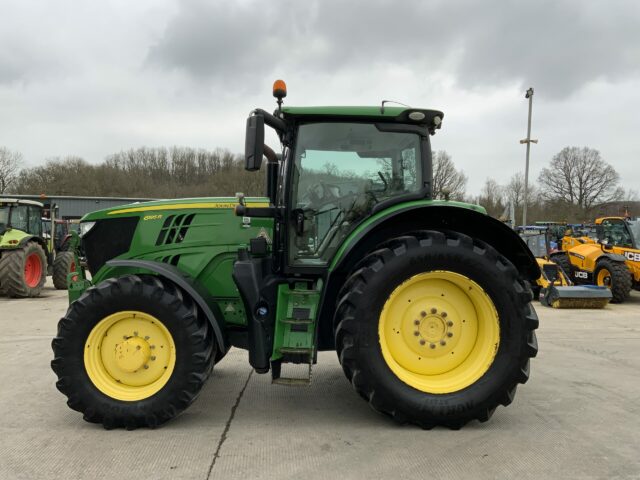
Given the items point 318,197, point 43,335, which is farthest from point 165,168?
point 318,197

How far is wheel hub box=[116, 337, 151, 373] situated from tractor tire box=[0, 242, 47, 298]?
848 centimetres

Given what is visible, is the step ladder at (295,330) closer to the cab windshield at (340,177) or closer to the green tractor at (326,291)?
the green tractor at (326,291)

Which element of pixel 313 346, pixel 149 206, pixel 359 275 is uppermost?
pixel 149 206

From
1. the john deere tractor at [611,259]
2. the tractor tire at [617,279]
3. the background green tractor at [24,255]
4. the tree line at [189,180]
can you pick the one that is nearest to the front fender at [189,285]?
the background green tractor at [24,255]

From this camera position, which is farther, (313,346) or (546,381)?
(546,381)

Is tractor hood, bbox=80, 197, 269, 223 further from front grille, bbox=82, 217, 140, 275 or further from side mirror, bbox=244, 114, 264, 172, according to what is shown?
side mirror, bbox=244, 114, 264, 172

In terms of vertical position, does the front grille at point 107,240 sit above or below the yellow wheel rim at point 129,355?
above

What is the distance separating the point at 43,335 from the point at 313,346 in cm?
506

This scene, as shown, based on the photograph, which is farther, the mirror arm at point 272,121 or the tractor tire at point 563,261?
the tractor tire at point 563,261

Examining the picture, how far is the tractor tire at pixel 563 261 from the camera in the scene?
12.9 metres

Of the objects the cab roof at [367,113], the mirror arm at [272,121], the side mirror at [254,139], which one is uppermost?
the cab roof at [367,113]

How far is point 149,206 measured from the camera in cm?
394

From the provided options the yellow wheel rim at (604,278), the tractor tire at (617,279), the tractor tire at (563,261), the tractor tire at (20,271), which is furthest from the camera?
the tractor tire at (563,261)

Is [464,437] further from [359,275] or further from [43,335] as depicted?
[43,335]
